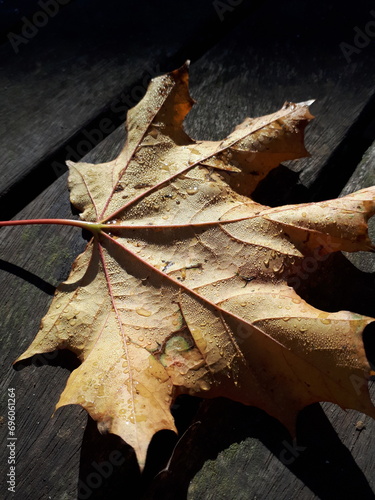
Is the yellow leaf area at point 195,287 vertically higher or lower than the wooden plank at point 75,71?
lower

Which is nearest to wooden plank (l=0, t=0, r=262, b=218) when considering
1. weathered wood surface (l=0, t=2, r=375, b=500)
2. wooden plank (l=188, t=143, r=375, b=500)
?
weathered wood surface (l=0, t=2, r=375, b=500)

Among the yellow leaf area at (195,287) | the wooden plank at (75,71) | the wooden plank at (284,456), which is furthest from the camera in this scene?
the wooden plank at (75,71)

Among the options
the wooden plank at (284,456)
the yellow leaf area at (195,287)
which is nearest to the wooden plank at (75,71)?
the yellow leaf area at (195,287)

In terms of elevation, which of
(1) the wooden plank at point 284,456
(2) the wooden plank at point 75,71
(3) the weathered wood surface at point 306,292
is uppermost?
(2) the wooden plank at point 75,71

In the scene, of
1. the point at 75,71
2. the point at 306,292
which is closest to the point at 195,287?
the point at 306,292

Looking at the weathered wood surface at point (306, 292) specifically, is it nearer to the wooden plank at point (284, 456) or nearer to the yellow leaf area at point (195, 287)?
the wooden plank at point (284, 456)

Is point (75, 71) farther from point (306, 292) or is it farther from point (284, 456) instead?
point (284, 456)

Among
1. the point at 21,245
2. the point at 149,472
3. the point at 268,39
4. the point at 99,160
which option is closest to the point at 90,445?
the point at 149,472

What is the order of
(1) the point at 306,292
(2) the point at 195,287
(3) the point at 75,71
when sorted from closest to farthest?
(2) the point at 195,287
(1) the point at 306,292
(3) the point at 75,71
